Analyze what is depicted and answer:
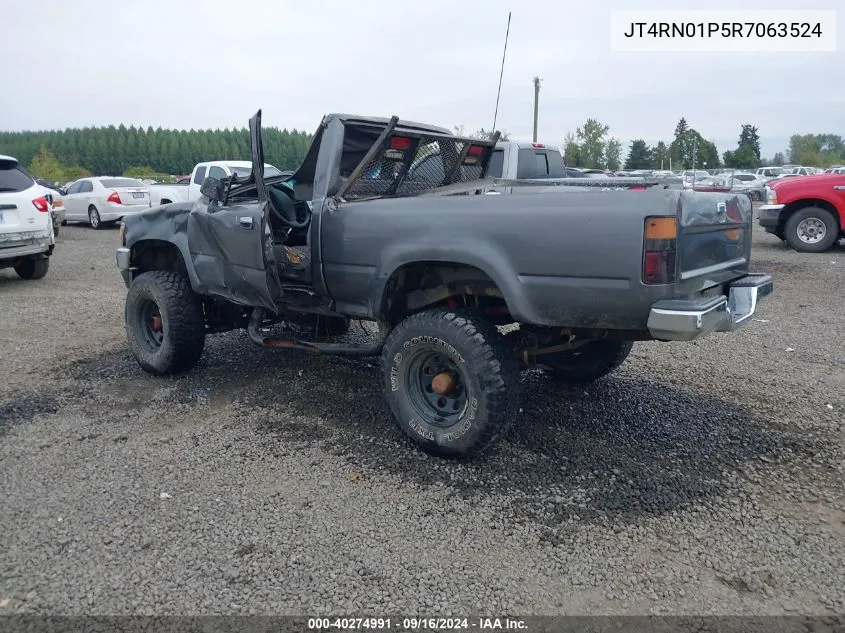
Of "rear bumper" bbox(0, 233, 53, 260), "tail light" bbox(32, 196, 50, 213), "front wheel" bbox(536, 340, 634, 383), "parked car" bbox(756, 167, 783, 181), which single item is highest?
"parked car" bbox(756, 167, 783, 181)

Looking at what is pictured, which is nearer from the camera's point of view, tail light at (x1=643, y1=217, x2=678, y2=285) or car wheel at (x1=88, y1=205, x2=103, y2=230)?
tail light at (x1=643, y1=217, x2=678, y2=285)

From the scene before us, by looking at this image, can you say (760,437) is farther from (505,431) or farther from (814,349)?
(814,349)

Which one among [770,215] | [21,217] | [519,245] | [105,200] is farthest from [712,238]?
[105,200]

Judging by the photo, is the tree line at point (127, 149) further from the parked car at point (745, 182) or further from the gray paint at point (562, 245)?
the gray paint at point (562, 245)

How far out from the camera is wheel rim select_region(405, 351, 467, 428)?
12.4 feet

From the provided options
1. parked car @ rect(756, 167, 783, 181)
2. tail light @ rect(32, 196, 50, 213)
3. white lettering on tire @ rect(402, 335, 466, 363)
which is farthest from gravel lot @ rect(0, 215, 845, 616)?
parked car @ rect(756, 167, 783, 181)

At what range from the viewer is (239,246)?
4574 millimetres

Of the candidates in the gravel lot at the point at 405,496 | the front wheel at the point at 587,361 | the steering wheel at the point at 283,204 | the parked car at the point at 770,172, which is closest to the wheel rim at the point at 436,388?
the gravel lot at the point at 405,496

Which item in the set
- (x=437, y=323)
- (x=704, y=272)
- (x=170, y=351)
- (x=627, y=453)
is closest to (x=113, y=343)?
(x=170, y=351)

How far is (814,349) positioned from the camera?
19.6 feet

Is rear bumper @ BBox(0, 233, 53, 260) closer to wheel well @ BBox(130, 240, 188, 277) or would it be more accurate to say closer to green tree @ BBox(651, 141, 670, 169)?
wheel well @ BBox(130, 240, 188, 277)

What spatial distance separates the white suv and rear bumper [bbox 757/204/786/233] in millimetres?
11808

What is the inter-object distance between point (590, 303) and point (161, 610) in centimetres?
223

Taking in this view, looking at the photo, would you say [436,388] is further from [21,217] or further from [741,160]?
[741,160]
